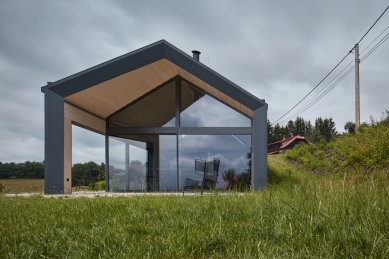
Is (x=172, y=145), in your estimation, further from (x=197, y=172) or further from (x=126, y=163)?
(x=126, y=163)

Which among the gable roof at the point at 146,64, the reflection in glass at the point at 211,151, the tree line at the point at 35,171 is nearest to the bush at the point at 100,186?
the tree line at the point at 35,171

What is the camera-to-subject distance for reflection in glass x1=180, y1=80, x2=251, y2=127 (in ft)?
36.7

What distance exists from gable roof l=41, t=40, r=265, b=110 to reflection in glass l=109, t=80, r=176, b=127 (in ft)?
6.36

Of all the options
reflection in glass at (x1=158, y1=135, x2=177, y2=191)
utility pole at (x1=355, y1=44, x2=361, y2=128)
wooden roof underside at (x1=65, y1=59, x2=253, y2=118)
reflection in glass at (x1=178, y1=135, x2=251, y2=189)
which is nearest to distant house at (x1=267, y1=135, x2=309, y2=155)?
utility pole at (x1=355, y1=44, x2=361, y2=128)

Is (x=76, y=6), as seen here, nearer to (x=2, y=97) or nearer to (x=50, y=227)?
(x=2, y=97)

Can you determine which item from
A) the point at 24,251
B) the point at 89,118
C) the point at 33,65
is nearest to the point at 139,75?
the point at 89,118

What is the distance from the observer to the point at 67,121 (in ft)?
32.4

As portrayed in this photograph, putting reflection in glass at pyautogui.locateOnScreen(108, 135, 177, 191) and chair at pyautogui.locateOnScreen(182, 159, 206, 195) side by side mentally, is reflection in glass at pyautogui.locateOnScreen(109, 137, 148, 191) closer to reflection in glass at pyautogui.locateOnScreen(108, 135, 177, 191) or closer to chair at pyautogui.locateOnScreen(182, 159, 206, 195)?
reflection in glass at pyautogui.locateOnScreen(108, 135, 177, 191)

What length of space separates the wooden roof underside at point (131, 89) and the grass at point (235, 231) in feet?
21.3

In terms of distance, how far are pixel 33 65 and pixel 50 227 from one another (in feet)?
19.5

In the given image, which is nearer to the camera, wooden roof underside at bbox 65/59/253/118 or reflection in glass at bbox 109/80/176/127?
wooden roof underside at bbox 65/59/253/118

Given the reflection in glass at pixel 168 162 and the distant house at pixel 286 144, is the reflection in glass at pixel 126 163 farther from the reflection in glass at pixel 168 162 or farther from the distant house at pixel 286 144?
the distant house at pixel 286 144

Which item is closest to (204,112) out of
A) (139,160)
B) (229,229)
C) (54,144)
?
(139,160)

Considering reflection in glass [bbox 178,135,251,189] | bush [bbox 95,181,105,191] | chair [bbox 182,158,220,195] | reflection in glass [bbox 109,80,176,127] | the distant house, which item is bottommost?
bush [bbox 95,181,105,191]
